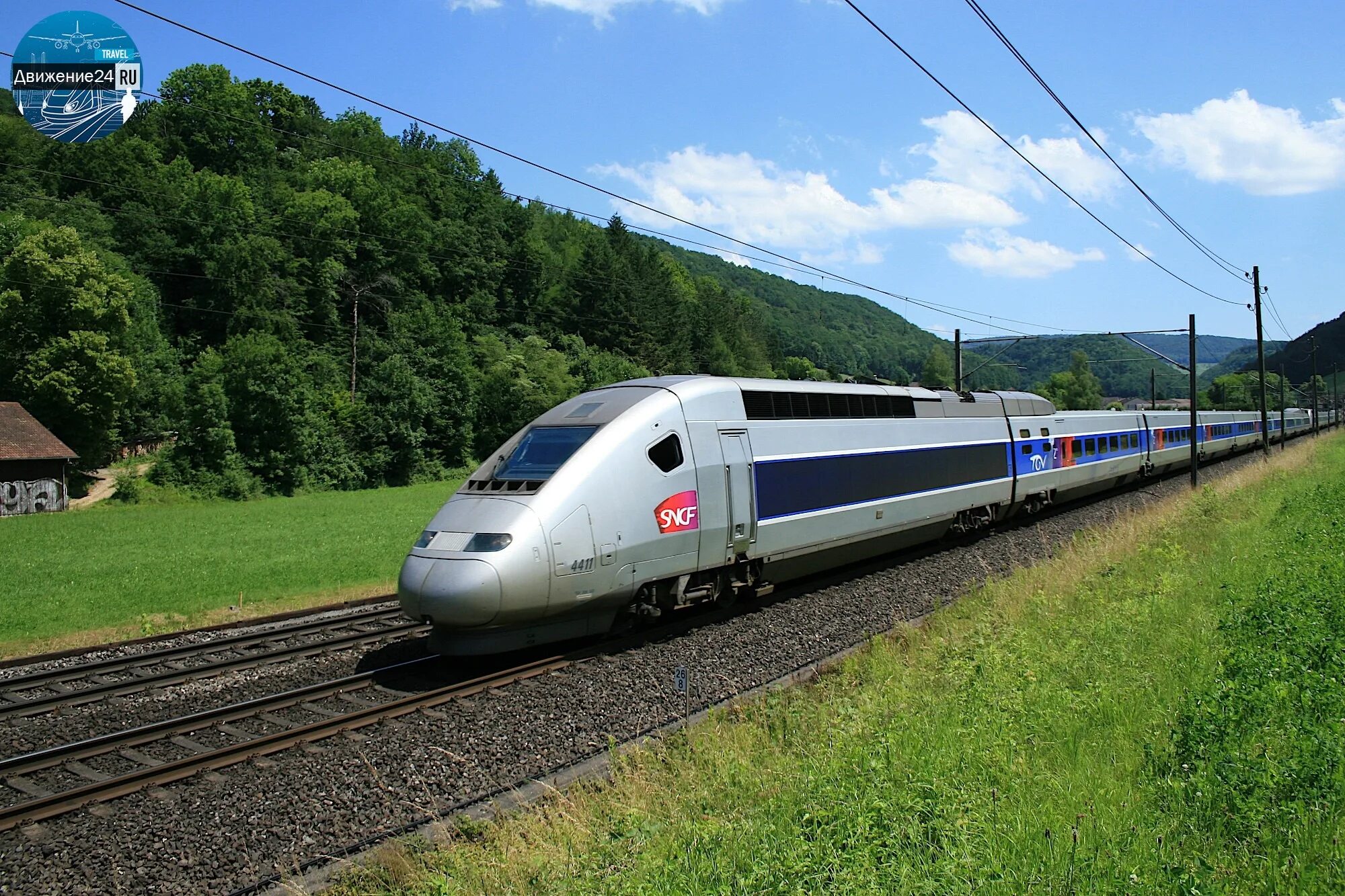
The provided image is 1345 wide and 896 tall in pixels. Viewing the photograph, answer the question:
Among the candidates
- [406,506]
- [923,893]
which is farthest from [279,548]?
[923,893]

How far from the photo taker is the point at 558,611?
31.6 feet

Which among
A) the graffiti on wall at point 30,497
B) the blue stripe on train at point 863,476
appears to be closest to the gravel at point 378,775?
the blue stripe on train at point 863,476

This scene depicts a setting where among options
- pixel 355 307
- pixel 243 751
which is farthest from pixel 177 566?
pixel 355 307

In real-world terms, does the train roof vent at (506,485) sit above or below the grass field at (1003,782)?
above

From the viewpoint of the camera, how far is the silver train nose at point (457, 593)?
29.3 ft

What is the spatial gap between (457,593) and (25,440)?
40.1 meters

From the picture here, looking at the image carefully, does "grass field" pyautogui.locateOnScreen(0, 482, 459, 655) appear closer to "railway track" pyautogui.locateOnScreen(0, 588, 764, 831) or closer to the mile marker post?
"railway track" pyautogui.locateOnScreen(0, 588, 764, 831)

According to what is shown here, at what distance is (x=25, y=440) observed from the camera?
38.6 m

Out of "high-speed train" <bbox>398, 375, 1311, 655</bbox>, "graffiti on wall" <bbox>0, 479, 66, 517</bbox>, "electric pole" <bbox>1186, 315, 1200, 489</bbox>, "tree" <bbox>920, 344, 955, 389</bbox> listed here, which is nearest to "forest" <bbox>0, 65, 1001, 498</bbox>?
"graffiti on wall" <bbox>0, 479, 66, 517</bbox>

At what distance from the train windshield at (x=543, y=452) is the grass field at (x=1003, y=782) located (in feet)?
12.0

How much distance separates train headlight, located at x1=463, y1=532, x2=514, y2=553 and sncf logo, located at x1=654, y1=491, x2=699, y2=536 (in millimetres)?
2039

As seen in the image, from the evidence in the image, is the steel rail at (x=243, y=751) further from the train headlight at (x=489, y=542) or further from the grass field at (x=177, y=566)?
the grass field at (x=177, y=566)

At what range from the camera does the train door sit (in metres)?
11.6

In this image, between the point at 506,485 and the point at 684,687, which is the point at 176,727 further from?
the point at 684,687
